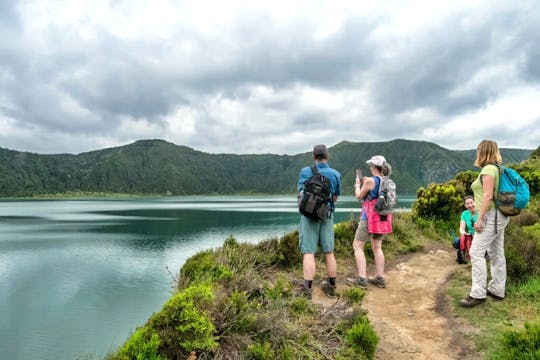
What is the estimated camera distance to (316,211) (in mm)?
5266

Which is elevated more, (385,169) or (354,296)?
(385,169)

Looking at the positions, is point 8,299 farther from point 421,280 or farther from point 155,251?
point 421,280

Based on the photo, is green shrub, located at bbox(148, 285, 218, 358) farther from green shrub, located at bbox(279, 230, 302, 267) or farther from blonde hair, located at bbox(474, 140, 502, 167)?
blonde hair, located at bbox(474, 140, 502, 167)

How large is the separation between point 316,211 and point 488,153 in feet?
8.09

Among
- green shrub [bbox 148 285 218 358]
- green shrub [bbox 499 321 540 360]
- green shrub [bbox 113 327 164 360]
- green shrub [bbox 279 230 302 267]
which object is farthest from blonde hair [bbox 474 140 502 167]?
green shrub [bbox 113 327 164 360]

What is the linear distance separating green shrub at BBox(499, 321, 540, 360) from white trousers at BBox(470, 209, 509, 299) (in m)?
1.62

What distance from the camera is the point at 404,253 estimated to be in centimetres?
912

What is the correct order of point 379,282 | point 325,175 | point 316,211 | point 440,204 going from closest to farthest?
point 316,211
point 325,175
point 379,282
point 440,204

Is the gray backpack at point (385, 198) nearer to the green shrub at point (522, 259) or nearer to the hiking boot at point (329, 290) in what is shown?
the hiking boot at point (329, 290)

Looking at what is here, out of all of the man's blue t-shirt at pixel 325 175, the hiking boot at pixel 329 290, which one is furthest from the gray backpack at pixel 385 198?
the hiking boot at pixel 329 290

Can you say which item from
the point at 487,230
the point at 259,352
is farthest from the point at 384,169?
the point at 259,352

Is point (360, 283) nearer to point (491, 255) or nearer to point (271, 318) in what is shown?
point (491, 255)

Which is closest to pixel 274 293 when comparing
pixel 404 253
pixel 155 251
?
pixel 404 253

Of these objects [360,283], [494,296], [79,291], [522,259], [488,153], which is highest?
[488,153]
